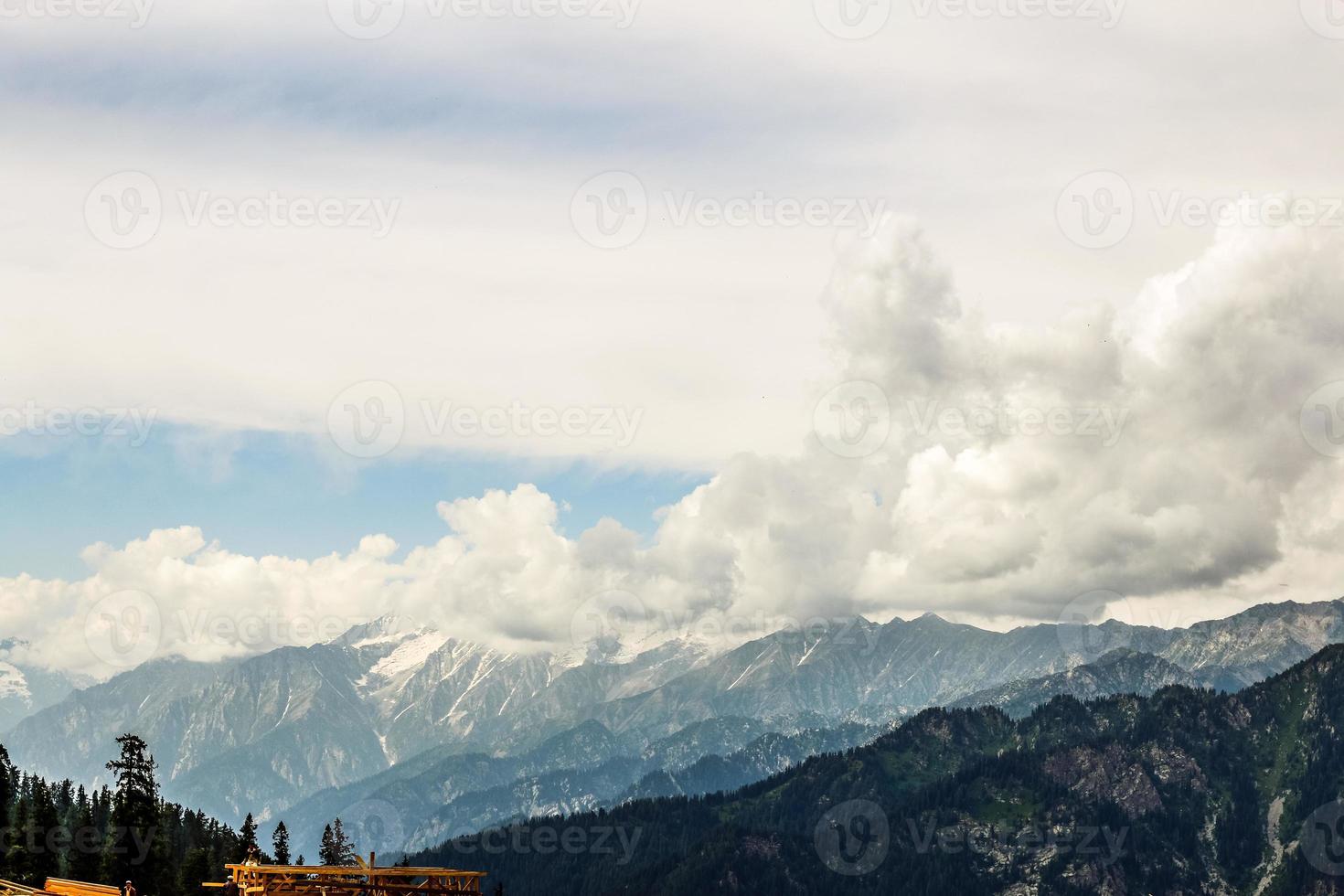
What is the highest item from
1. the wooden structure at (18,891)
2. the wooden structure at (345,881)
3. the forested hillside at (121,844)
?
the forested hillside at (121,844)

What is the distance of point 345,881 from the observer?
68.4 metres

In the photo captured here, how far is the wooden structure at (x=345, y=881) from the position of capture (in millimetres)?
65688

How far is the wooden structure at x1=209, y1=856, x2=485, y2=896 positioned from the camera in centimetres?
6569

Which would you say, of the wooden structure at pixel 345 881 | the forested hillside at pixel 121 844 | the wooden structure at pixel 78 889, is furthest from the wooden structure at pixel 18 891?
the forested hillside at pixel 121 844

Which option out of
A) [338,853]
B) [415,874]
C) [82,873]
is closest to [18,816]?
[82,873]

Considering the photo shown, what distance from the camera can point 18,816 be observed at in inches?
6481

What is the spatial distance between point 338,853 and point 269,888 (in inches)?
4664

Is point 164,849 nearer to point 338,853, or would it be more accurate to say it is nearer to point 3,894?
point 338,853

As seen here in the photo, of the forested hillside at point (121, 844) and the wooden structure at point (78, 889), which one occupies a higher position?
the forested hillside at point (121, 844)

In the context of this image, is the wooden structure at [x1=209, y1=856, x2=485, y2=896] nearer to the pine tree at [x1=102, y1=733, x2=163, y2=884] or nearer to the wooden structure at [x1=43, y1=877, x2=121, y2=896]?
the wooden structure at [x1=43, y1=877, x2=121, y2=896]
